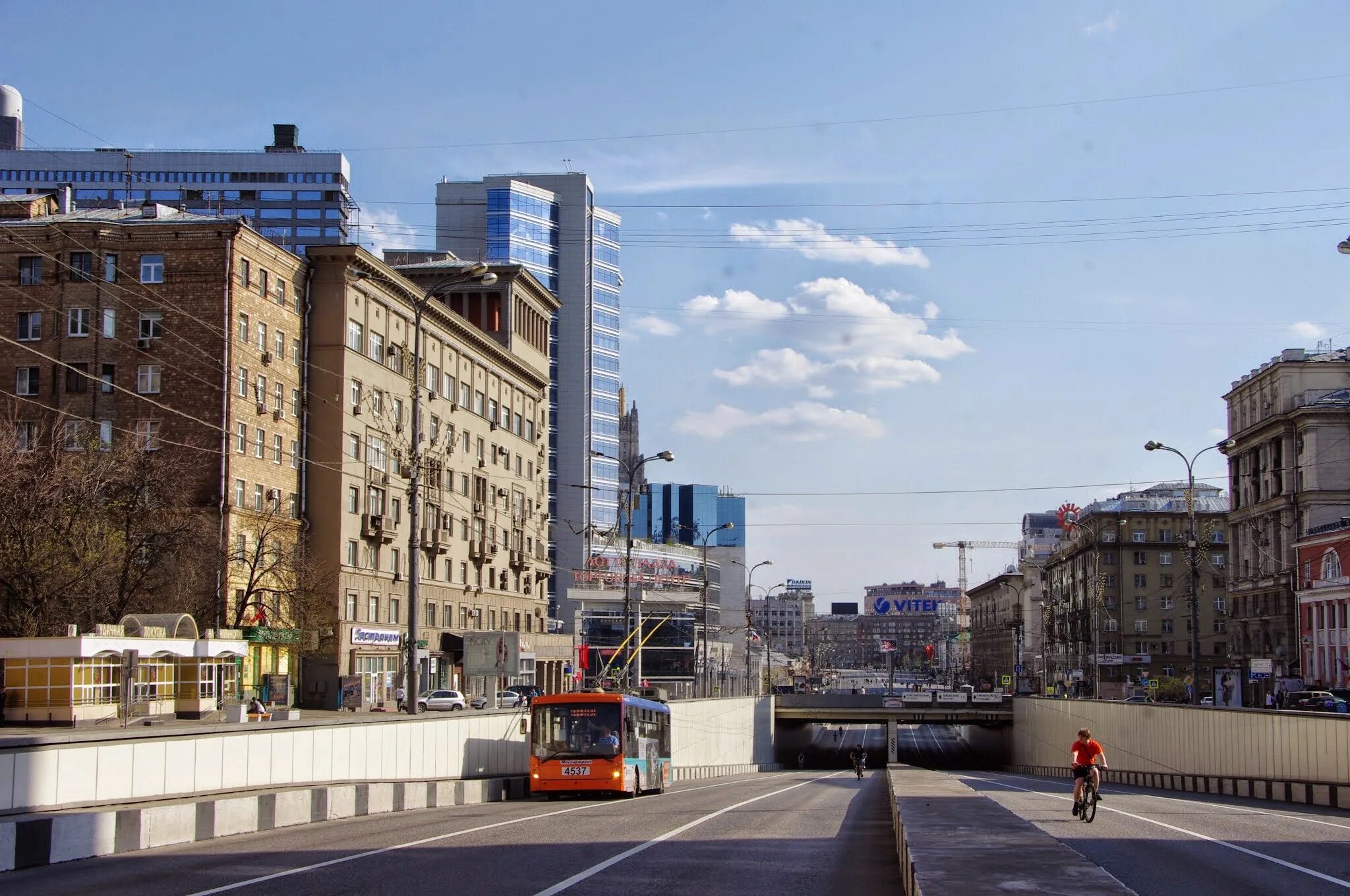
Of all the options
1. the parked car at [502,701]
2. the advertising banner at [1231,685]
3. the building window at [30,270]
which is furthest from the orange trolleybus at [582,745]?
the advertising banner at [1231,685]

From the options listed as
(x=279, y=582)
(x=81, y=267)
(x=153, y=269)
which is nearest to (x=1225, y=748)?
(x=279, y=582)

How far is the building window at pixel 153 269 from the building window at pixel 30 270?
4.19 meters

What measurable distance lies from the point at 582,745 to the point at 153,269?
3341 cm

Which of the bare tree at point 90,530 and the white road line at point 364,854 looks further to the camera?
the bare tree at point 90,530

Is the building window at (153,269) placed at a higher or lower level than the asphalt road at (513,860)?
higher

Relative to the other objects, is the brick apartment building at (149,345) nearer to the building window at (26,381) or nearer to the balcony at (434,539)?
the building window at (26,381)

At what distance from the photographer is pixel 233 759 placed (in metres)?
22.2

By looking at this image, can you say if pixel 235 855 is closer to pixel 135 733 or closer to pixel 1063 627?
pixel 135 733

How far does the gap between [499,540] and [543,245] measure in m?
74.6

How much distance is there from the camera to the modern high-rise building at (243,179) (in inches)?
6649

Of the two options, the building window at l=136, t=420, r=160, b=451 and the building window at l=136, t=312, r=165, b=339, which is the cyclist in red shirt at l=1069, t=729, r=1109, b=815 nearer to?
the building window at l=136, t=420, r=160, b=451

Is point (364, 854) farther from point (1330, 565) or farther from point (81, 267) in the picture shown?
point (1330, 565)

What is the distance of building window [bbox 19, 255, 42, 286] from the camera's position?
56875 mm

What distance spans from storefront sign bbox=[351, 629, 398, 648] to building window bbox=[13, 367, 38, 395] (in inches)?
661
